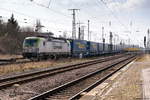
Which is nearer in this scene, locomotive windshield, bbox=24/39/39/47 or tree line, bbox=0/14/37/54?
locomotive windshield, bbox=24/39/39/47

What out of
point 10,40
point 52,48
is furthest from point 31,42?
point 10,40

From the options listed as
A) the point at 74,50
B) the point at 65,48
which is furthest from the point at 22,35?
the point at 65,48

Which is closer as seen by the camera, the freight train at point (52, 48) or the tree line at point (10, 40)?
the freight train at point (52, 48)

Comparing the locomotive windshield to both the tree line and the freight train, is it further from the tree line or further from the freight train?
the tree line

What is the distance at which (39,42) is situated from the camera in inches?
1303

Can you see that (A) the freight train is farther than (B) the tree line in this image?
No

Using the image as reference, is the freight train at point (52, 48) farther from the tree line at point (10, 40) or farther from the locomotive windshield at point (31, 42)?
the tree line at point (10, 40)

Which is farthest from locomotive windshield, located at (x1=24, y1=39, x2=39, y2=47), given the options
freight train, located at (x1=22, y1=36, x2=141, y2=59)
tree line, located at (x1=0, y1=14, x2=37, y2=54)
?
tree line, located at (x1=0, y1=14, x2=37, y2=54)

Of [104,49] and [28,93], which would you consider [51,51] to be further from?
[104,49]

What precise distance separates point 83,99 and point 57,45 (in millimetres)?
29374

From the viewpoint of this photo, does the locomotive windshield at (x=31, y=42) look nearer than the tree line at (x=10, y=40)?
Yes

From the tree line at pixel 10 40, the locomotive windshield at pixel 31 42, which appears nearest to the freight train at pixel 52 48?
the locomotive windshield at pixel 31 42

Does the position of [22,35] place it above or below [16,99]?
above

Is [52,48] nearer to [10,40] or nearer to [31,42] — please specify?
[31,42]
